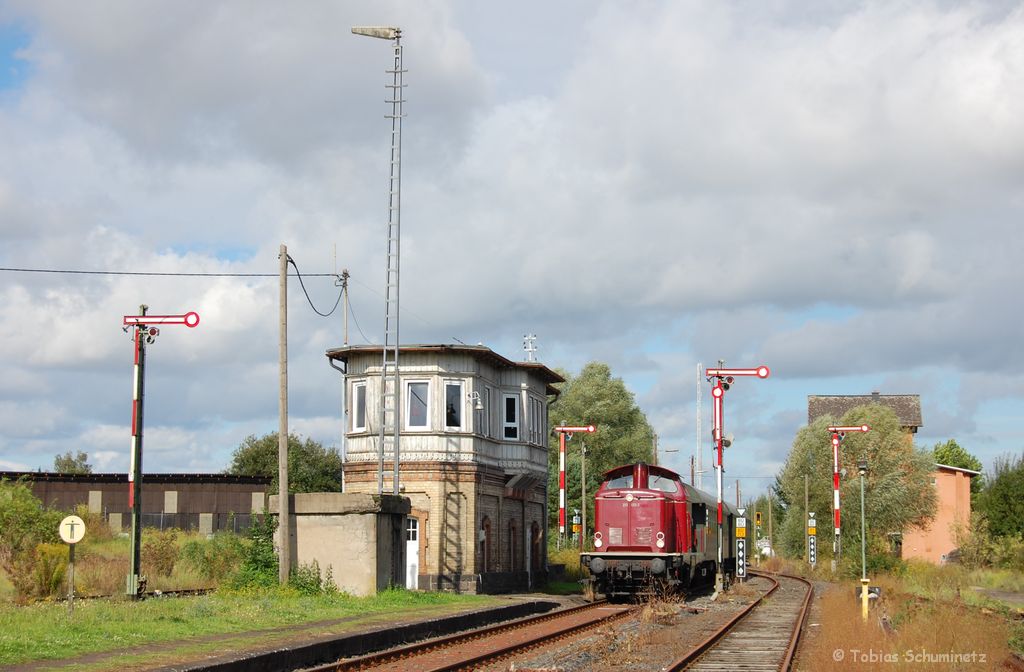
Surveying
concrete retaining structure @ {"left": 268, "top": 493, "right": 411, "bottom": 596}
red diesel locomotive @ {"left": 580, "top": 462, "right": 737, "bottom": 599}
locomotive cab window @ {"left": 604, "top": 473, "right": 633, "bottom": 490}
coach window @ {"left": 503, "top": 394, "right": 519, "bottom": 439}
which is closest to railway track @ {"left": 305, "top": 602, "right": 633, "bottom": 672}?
red diesel locomotive @ {"left": 580, "top": 462, "right": 737, "bottom": 599}

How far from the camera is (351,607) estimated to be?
2442 centimetres

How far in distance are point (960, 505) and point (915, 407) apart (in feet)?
46.7

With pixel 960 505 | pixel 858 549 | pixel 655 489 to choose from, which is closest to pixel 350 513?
pixel 655 489

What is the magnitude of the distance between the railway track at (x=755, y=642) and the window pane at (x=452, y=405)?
11291 mm

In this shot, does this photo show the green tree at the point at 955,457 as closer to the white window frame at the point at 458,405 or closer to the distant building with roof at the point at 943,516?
the distant building with roof at the point at 943,516

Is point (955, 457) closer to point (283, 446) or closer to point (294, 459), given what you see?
point (294, 459)

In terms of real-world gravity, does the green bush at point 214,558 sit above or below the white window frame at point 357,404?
below

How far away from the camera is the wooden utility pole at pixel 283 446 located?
2728 cm

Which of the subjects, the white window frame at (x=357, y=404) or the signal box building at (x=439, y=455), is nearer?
the signal box building at (x=439, y=455)

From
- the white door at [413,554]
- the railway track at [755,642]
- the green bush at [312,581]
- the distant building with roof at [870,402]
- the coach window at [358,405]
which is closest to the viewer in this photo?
the railway track at [755,642]

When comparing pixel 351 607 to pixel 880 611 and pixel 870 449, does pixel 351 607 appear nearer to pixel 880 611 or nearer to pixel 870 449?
pixel 880 611

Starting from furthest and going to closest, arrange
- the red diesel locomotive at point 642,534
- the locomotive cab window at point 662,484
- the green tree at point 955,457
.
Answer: the green tree at point 955,457, the locomotive cab window at point 662,484, the red diesel locomotive at point 642,534

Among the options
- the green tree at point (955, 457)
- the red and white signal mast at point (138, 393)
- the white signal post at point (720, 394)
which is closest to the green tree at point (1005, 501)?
the white signal post at point (720, 394)

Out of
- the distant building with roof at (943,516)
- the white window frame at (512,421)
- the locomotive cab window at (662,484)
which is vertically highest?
the white window frame at (512,421)
